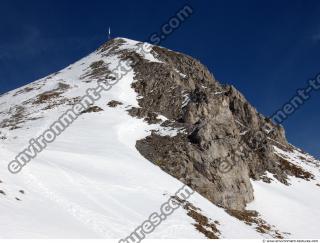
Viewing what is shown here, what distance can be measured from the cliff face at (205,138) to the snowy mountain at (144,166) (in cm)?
15

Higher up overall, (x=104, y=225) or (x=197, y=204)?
(x=197, y=204)

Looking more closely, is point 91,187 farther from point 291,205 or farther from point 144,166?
point 291,205

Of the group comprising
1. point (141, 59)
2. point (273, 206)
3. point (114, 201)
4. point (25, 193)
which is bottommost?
point (25, 193)

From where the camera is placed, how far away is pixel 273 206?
46.1 m

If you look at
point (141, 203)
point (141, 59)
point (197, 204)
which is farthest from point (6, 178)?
point (141, 59)

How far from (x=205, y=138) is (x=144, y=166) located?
30.6 ft

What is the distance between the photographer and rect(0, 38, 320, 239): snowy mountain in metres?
24.9

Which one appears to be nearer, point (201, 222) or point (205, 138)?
point (201, 222)

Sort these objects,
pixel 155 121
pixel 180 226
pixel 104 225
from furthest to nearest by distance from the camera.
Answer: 1. pixel 155 121
2. pixel 180 226
3. pixel 104 225

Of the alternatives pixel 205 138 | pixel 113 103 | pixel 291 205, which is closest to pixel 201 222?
pixel 205 138

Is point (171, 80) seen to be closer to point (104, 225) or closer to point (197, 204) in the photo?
point (197, 204)

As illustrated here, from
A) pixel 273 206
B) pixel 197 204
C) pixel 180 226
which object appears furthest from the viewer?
pixel 273 206

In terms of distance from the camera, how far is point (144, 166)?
4159cm

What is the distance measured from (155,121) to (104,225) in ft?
108
